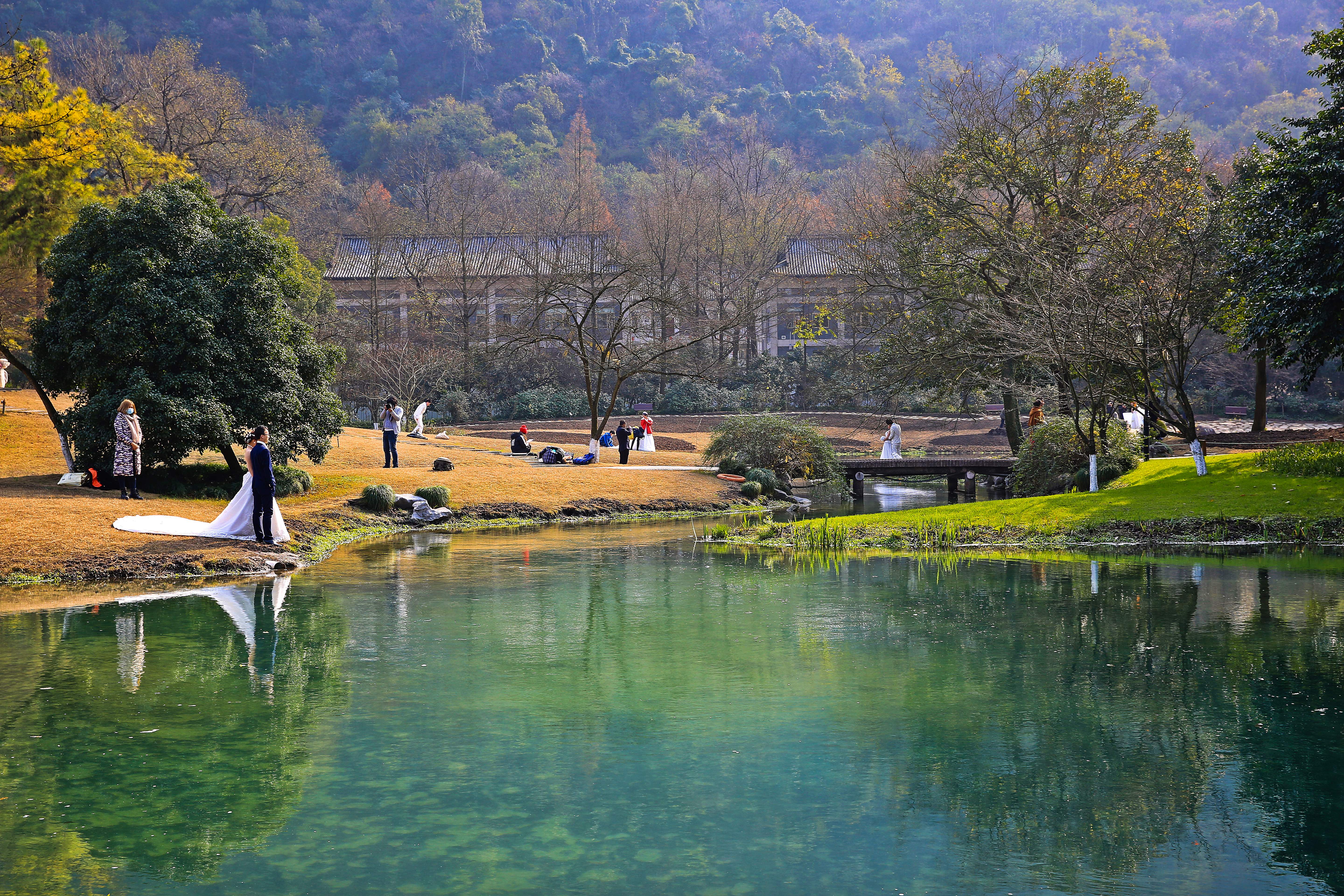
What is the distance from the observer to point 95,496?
21531mm

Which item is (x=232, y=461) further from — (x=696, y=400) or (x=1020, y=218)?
(x=696, y=400)

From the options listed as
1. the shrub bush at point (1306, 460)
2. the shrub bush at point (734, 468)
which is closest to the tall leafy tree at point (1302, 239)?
the shrub bush at point (1306, 460)

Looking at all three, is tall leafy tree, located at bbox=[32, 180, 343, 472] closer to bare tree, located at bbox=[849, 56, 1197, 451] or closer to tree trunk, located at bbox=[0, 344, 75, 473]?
tree trunk, located at bbox=[0, 344, 75, 473]

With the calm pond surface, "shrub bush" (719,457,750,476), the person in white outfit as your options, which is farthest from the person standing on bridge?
the calm pond surface

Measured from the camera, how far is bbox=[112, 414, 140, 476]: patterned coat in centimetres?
2044

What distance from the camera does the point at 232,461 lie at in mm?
23719

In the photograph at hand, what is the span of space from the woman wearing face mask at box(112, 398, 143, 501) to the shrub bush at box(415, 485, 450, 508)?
600 centimetres

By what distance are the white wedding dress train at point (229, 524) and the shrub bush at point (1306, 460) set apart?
62.2 ft

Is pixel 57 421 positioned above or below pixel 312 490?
above

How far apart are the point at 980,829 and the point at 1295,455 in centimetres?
1882

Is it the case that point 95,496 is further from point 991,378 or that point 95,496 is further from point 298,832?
point 991,378

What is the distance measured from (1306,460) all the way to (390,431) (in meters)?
21.2

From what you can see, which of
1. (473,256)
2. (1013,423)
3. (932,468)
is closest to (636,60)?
(473,256)

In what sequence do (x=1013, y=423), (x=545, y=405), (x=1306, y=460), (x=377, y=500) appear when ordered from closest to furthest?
(x=1306, y=460), (x=377, y=500), (x=1013, y=423), (x=545, y=405)
